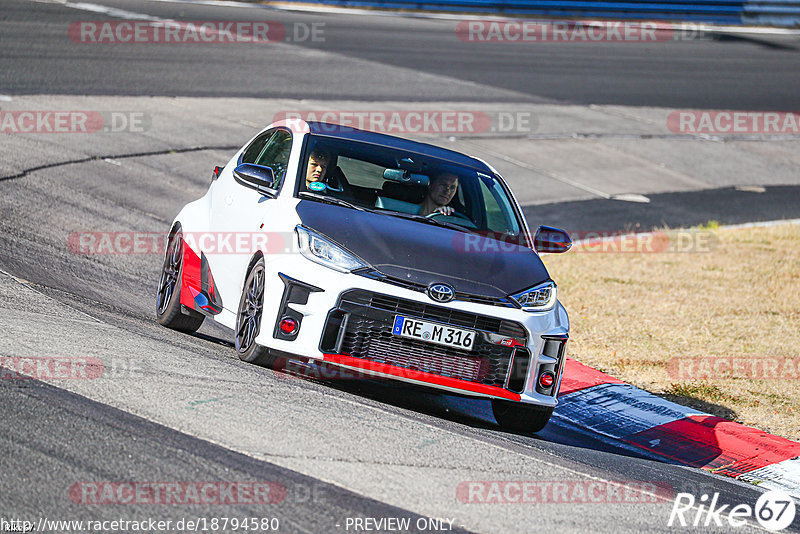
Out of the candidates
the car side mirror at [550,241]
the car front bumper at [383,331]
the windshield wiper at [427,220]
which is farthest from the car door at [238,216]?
the car side mirror at [550,241]

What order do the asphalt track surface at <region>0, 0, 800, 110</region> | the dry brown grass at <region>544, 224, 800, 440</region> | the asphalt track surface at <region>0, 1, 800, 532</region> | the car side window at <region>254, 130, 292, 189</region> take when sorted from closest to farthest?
the asphalt track surface at <region>0, 1, 800, 532</region> < the car side window at <region>254, 130, 292, 189</region> < the dry brown grass at <region>544, 224, 800, 440</region> < the asphalt track surface at <region>0, 0, 800, 110</region>

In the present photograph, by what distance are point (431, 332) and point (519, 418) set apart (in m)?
1.18

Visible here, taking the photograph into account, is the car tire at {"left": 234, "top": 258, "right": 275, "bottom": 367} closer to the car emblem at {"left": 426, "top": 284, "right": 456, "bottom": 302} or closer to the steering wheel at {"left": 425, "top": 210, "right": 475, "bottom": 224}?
the car emblem at {"left": 426, "top": 284, "right": 456, "bottom": 302}

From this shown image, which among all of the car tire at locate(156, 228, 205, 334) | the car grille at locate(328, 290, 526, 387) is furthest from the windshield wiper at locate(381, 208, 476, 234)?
the car tire at locate(156, 228, 205, 334)

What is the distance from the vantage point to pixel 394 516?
461 cm

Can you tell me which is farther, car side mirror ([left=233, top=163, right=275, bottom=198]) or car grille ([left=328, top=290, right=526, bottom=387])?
car side mirror ([left=233, top=163, right=275, bottom=198])

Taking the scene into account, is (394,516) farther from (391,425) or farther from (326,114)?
(326,114)

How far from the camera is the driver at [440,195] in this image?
24.3 ft

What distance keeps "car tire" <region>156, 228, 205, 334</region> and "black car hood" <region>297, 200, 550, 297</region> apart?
4.87 feet

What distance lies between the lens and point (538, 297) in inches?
263

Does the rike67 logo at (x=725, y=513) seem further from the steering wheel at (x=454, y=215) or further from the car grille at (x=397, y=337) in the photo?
the steering wheel at (x=454, y=215)

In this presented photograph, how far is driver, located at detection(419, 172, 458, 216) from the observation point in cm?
742

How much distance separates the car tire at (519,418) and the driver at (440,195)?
Answer: 1.37 m

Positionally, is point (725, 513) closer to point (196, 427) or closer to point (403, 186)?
point (196, 427)
